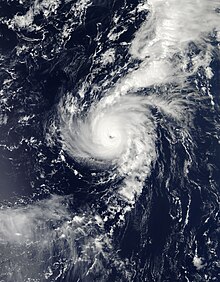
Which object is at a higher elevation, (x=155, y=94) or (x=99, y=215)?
(x=155, y=94)

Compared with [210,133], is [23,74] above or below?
above

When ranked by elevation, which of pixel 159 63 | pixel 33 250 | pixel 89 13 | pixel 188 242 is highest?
pixel 89 13

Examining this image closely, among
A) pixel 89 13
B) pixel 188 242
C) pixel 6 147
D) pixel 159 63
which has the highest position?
pixel 89 13

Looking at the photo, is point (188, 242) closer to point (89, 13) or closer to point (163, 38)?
point (163, 38)

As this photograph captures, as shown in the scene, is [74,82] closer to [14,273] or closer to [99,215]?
[99,215]

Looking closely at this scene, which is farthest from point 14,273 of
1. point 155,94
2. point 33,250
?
point 155,94

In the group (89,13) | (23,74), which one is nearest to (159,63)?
(89,13)
